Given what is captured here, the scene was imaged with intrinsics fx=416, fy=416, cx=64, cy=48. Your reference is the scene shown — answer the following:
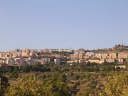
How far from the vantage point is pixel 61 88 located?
43.4 meters

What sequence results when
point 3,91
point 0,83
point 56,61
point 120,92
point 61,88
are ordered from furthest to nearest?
point 56,61 → point 0,83 → point 61,88 → point 3,91 → point 120,92

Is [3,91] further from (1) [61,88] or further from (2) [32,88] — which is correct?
(2) [32,88]

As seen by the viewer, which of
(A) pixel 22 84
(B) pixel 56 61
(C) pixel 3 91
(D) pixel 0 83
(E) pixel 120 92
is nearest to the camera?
(E) pixel 120 92

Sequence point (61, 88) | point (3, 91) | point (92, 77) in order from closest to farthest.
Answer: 1. point (3, 91)
2. point (61, 88)
3. point (92, 77)

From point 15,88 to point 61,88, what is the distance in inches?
482

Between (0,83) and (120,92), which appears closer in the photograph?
(120,92)

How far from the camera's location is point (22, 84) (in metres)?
31.8

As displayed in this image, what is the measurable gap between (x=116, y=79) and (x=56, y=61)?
146609 millimetres

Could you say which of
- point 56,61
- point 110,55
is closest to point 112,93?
point 56,61

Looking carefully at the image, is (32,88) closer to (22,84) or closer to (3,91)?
(22,84)

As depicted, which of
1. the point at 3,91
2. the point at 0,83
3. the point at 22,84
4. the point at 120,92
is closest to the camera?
the point at 120,92

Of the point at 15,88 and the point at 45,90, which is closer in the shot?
the point at 15,88

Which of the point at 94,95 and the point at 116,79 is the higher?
the point at 116,79

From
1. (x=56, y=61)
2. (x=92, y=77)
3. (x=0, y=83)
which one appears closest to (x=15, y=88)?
(x=0, y=83)
